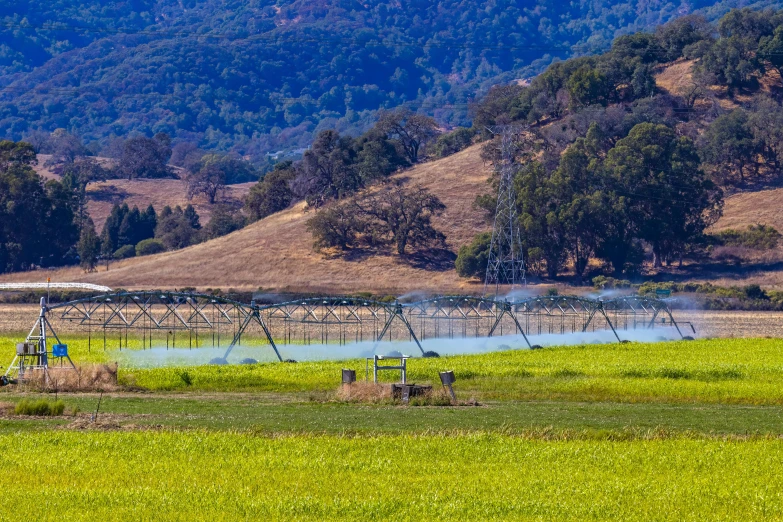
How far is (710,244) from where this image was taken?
126 metres

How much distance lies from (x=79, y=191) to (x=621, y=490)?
16688 centimetres

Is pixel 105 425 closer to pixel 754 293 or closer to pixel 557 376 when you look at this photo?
pixel 557 376

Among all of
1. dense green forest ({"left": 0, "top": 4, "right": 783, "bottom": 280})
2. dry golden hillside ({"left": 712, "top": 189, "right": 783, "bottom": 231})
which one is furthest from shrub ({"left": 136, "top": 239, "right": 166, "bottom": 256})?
dry golden hillside ({"left": 712, "top": 189, "right": 783, "bottom": 231})

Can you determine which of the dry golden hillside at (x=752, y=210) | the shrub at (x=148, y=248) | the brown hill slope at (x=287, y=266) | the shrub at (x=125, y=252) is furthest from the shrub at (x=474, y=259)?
the shrub at (x=125, y=252)

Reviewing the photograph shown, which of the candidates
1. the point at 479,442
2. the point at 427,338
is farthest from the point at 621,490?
the point at 427,338

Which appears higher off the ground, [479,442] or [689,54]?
[689,54]

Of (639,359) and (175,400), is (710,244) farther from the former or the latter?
(175,400)

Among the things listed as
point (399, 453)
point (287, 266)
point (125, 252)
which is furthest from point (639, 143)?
point (399, 453)

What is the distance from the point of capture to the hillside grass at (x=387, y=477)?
73.6 feet

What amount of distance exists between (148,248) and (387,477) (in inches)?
5490

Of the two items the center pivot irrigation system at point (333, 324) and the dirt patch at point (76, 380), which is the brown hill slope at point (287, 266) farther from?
the dirt patch at point (76, 380)

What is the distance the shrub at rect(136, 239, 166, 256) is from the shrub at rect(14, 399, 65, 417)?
12419 cm

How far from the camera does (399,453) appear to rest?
2856 centimetres

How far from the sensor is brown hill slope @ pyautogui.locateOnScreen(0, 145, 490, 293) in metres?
124
